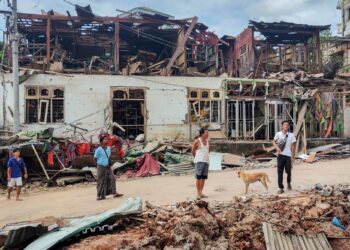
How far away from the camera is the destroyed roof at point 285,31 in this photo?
74.4 feet

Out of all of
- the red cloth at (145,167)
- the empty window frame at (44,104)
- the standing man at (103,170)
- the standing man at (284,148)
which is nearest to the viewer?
the standing man at (284,148)

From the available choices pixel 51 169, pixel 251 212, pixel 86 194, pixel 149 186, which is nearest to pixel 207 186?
pixel 149 186

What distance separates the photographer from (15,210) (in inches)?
390

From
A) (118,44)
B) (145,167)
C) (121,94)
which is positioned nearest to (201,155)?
(145,167)

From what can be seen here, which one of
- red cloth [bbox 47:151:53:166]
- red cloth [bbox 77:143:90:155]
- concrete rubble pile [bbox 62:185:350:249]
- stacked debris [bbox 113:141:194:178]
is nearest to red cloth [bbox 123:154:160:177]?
stacked debris [bbox 113:141:194:178]

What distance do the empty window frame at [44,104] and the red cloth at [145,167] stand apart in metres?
5.42

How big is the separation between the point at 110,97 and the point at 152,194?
33.6ft

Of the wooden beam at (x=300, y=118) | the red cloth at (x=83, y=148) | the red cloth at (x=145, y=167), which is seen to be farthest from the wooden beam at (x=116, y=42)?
the wooden beam at (x=300, y=118)

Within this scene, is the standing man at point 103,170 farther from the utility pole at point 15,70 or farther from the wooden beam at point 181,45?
the wooden beam at point 181,45

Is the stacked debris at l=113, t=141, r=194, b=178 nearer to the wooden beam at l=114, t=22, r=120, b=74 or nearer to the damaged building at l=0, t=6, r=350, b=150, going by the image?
the damaged building at l=0, t=6, r=350, b=150

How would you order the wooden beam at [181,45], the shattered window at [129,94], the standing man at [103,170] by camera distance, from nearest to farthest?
the standing man at [103,170]
the shattered window at [129,94]
the wooden beam at [181,45]

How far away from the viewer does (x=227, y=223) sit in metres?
6.90

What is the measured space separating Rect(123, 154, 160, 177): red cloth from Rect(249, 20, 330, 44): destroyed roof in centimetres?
1036

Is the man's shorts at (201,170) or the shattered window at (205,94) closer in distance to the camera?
the man's shorts at (201,170)
